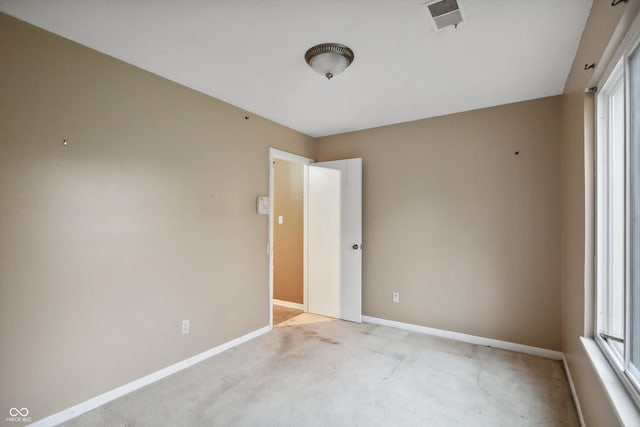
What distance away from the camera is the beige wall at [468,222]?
9.70 ft

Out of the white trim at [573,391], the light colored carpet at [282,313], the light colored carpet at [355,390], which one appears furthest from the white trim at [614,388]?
the light colored carpet at [282,313]

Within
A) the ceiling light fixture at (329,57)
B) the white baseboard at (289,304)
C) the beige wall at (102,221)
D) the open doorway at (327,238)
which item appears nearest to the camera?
the beige wall at (102,221)

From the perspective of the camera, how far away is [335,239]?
13.5ft

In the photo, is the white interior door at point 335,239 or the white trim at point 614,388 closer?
the white trim at point 614,388

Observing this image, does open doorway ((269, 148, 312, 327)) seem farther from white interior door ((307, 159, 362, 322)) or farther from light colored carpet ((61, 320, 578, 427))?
light colored carpet ((61, 320, 578, 427))

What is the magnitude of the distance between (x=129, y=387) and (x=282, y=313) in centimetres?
218

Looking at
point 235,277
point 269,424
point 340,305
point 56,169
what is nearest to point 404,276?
point 340,305

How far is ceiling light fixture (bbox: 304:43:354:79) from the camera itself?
2053mm

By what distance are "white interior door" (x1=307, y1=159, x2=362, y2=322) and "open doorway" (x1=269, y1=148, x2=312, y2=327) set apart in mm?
Result: 271

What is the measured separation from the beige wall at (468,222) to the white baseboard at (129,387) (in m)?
1.84

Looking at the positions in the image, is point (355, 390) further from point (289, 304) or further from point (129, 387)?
point (289, 304)

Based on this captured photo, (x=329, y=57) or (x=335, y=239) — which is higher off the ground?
(x=329, y=57)

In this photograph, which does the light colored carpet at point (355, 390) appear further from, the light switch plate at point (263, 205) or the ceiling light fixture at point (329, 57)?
the ceiling light fixture at point (329, 57)

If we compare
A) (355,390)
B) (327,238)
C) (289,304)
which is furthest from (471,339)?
(289,304)
